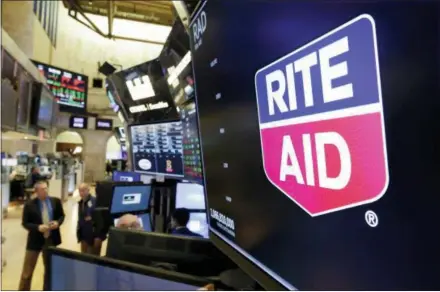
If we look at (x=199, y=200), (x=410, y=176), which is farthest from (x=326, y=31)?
(x=199, y=200)

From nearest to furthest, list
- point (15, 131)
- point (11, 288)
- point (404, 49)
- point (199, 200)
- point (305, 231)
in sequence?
point (404, 49) < point (305, 231) < point (199, 200) < point (11, 288) < point (15, 131)

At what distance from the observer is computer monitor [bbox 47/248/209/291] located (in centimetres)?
104

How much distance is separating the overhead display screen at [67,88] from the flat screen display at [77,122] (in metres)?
1.98

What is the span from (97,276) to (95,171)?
19.5m

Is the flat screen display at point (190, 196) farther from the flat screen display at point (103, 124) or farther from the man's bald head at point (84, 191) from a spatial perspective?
the flat screen display at point (103, 124)

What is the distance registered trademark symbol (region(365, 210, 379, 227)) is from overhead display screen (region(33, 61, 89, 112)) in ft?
42.3

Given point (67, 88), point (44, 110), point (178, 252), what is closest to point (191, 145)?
point (178, 252)

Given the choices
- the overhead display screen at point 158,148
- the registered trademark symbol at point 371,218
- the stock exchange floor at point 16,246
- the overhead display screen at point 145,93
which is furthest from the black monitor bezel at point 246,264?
the stock exchange floor at point 16,246

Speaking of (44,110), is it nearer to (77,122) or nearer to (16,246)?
(16,246)

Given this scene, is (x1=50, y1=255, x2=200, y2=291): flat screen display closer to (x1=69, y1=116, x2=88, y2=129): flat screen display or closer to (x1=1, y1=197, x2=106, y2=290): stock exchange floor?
(x1=1, y1=197, x2=106, y2=290): stock exchange floor

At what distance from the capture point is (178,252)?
1.53m

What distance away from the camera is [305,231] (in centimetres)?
80

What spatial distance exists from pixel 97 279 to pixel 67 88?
42.6 feet

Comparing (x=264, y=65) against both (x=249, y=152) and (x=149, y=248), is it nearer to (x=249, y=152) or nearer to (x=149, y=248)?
(x=249, y=152)
